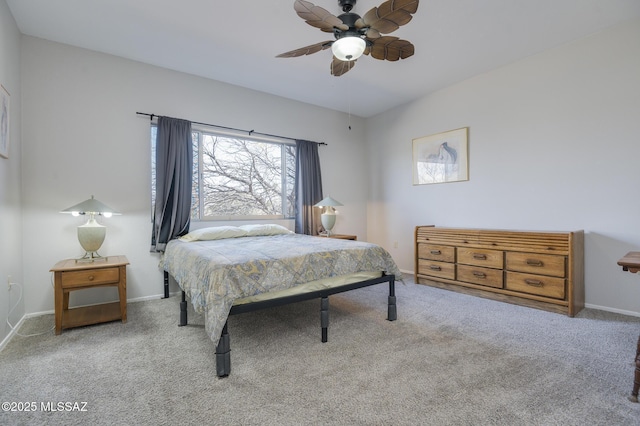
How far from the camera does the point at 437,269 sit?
3.77 metres

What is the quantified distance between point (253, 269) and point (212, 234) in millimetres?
1571

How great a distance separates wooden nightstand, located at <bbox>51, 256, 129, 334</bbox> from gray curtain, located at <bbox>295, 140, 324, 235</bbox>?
7.86ft

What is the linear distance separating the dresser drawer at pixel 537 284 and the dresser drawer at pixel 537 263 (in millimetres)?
52

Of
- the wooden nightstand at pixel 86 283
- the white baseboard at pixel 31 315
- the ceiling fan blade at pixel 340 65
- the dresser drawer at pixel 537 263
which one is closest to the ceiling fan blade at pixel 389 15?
the ceiling fan blade at pixel 340 65

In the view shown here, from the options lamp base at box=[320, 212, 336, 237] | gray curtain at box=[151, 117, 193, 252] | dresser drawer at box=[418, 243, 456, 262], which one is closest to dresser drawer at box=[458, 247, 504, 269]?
dresser drawer at box=[418, 243, 456, 262]

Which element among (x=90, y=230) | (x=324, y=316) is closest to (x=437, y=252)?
(x=324, y=316)

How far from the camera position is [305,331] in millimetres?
2432

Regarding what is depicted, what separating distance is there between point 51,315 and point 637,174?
5.84 metres

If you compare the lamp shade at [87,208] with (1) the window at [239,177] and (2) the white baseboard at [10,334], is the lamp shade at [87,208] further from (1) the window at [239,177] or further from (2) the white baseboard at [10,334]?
(2) the white baseboard at [10,334]

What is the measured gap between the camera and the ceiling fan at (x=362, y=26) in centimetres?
181

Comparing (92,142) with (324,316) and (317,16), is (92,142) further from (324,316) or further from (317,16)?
(324,316)

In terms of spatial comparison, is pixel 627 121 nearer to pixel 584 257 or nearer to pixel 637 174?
pixel 637 174

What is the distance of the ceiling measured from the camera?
97.2 inches

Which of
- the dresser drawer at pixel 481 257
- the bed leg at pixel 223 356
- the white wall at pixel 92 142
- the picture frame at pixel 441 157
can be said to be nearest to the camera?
the bed leg at pixel 223 356
